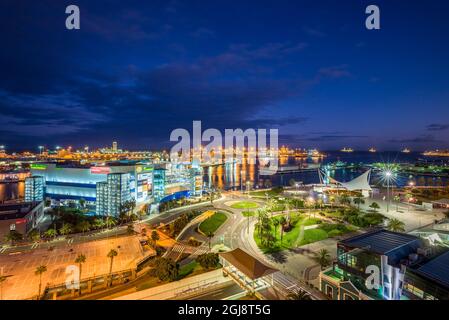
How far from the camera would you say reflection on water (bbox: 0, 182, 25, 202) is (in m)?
52.8

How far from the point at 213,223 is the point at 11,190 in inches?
2315

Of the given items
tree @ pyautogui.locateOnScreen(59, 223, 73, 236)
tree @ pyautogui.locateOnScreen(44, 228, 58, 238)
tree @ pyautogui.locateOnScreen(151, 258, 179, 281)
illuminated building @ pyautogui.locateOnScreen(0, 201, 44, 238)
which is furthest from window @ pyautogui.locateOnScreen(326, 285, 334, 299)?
illuminated building @ pyautogui.locateOnScreen(0, 201, 44, 238)

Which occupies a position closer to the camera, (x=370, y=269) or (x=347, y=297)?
(x=347, y=297)

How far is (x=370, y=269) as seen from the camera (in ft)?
43.1

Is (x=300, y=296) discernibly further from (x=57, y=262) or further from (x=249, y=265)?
(x=57, y=262)

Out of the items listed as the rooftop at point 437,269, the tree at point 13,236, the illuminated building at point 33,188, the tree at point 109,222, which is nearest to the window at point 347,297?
the rooftop at point 437,269

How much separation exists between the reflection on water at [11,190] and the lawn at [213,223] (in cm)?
4455

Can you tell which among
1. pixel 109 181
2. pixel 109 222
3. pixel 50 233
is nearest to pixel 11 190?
pixel 109 181

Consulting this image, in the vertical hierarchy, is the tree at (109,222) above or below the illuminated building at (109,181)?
below

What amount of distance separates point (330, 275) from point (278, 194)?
1189 inches

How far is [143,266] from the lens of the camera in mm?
18250

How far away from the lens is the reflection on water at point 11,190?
5281cm

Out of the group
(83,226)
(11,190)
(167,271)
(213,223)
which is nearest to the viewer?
(167,271)

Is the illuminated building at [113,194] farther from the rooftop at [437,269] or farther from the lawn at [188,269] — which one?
the rooftop at [437,269]
